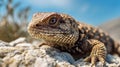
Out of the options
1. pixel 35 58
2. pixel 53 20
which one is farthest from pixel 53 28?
pixel 35 58

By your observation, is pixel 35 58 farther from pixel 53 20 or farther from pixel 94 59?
pixel 94 59

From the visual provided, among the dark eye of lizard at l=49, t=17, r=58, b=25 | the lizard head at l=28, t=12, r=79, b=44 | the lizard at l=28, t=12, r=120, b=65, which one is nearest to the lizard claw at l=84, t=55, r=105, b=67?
the lizard at l=28, t=12, r=120, b=65

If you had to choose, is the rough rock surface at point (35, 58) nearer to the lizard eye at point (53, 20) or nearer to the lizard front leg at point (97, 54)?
the lizard front leg at point (97, 54)

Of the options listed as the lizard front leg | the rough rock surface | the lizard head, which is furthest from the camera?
the lizard front leg

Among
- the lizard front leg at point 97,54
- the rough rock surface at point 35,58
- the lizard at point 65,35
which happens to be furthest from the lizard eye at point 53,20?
the lizard front leg at point 97,54

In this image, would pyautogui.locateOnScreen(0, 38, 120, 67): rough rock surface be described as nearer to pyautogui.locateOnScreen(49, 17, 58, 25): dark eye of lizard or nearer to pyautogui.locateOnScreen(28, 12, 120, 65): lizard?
pyautogui.locateOnScreen(28, 12, 120, 65): lizard

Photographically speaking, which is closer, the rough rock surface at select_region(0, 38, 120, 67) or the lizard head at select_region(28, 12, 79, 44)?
the rough rock surface at select_region(0, 38, 120, 67)

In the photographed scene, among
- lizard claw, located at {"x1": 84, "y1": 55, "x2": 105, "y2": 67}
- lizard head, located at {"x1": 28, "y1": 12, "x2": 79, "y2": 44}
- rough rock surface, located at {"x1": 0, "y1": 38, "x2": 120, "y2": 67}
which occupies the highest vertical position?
lizard head, located at {"x1": 28, "y1": 12, "x2": 79, "y2": 44}

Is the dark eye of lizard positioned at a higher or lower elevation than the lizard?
higher

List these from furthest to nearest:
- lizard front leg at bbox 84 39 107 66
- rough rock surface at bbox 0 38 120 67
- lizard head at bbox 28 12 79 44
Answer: lizard front leg at bbox 84 39 107 66, lizard head at bbox 28 12 79 44, rough rock surface at bbox 0 38 120 67
